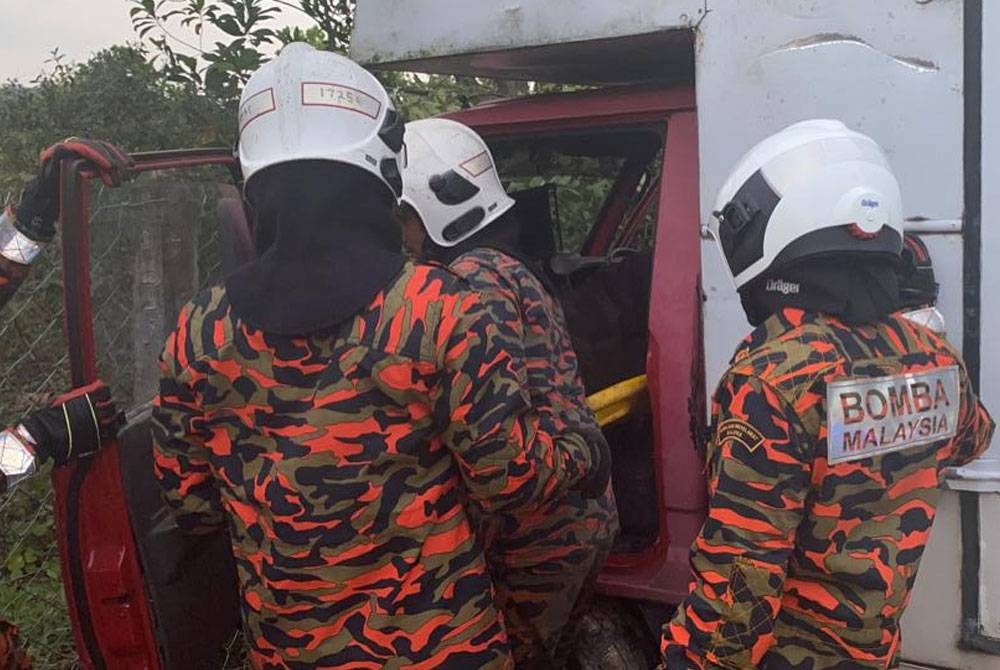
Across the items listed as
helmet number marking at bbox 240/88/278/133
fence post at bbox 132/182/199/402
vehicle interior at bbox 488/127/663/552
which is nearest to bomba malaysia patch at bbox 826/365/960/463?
helmet number marking at bbox 240/88/278/133

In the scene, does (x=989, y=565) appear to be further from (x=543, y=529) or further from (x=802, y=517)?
(x=543, y=529)

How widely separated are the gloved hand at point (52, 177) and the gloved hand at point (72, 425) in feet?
1.36

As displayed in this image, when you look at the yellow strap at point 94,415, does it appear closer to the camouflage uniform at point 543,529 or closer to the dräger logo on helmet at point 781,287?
the camouflage uniform at point 543,529

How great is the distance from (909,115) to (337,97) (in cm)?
116

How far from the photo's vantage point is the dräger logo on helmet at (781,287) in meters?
1.60

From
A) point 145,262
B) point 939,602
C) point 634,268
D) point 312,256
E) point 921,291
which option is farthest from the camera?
point 634,268

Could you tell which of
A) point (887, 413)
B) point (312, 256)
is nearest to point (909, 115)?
point (887, 413)

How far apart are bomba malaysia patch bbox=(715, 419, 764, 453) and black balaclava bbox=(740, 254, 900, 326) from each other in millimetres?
233

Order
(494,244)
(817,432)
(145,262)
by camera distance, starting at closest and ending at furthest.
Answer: (817,432) < (145,262) < (494,244)

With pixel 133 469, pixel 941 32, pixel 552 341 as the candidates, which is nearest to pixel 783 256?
pixel 941 32

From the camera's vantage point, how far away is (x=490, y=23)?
2369mm

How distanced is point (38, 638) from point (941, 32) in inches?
129

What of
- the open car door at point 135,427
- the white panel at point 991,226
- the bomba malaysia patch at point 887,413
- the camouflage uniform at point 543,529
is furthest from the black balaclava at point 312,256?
the white panel at point 991,226

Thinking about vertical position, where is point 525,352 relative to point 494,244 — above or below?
below
